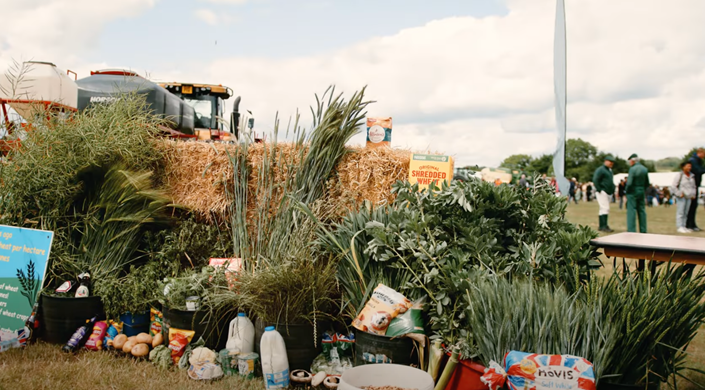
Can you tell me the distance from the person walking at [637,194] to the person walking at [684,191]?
158 centimetres

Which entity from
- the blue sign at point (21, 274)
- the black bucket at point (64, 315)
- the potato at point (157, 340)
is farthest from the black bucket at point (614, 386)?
the blue sign at point (21, 274)

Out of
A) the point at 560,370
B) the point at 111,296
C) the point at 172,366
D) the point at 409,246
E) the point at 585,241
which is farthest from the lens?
the point at 111,296

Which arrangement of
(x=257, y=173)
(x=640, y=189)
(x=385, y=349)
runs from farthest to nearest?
(x=640, y=189) → (x=257, y=173) → (x=385, y=349)

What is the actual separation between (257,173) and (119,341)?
4.99 feet

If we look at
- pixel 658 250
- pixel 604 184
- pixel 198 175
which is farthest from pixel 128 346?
pixel 604 184

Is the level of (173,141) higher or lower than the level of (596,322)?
higher

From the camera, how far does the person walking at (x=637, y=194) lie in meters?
8.35

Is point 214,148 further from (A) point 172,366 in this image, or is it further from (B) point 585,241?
(B) point 585,241

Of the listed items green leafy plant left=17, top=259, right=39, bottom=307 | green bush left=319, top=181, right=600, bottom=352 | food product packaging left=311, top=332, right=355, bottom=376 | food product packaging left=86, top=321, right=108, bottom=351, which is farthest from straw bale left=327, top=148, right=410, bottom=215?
green leafy plant left=17, top=259, right=39, bottom=307

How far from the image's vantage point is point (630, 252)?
265 centimetres

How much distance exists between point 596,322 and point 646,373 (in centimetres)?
31

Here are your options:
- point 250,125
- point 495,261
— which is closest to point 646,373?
point 495,261

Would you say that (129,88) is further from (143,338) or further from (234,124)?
(143,338)

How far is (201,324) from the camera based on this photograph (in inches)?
123
